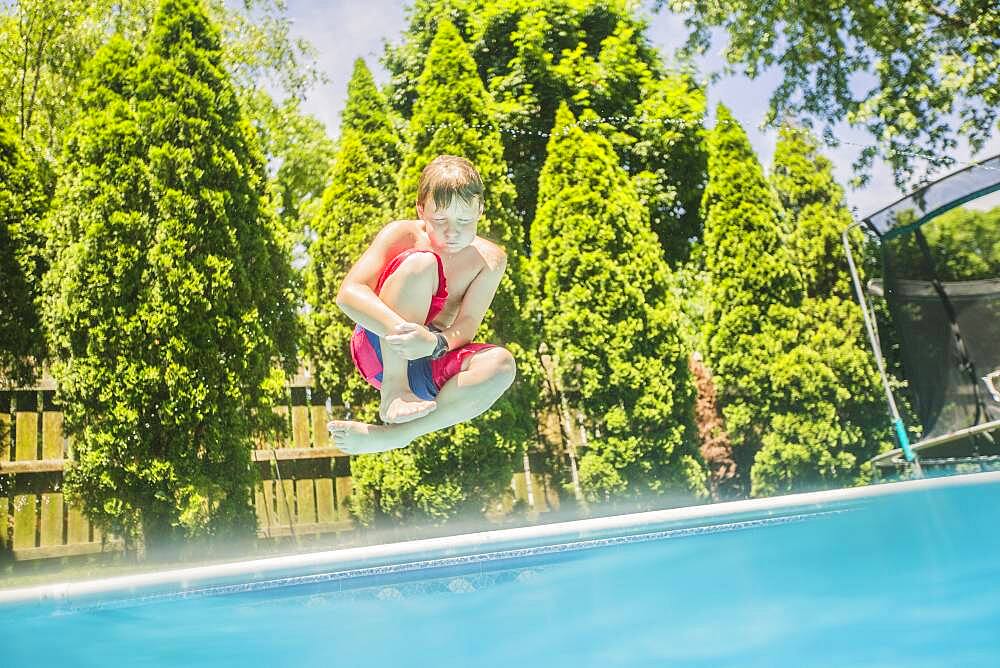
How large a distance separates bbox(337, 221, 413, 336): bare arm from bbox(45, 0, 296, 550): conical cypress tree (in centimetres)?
561

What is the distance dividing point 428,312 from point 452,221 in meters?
0.31

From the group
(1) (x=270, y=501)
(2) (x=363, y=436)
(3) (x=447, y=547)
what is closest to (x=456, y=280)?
(2) (x=363, y=436)

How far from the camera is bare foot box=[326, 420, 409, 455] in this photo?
99.0 inches

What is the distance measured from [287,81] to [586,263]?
23.8ft

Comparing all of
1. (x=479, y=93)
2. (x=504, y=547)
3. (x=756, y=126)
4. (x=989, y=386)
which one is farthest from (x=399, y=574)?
(x=756, y=126)

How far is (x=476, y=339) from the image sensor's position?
8758 mm

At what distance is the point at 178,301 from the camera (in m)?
7.55

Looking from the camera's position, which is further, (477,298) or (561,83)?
(561,83)

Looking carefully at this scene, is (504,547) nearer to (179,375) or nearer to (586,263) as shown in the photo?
(179,375)

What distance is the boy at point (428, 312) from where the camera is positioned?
7.07 feet

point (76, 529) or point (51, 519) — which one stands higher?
point (51, 519)

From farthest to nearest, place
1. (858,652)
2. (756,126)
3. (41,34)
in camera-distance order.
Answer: (756,126)
(41,34)
(858,652)

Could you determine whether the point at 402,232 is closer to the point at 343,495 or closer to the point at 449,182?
the point at 449,182

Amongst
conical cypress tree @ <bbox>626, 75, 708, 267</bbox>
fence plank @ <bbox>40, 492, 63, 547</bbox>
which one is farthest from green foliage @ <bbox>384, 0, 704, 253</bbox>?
fence plank @ <bbox>40, 492, 63, 547</bbox>
